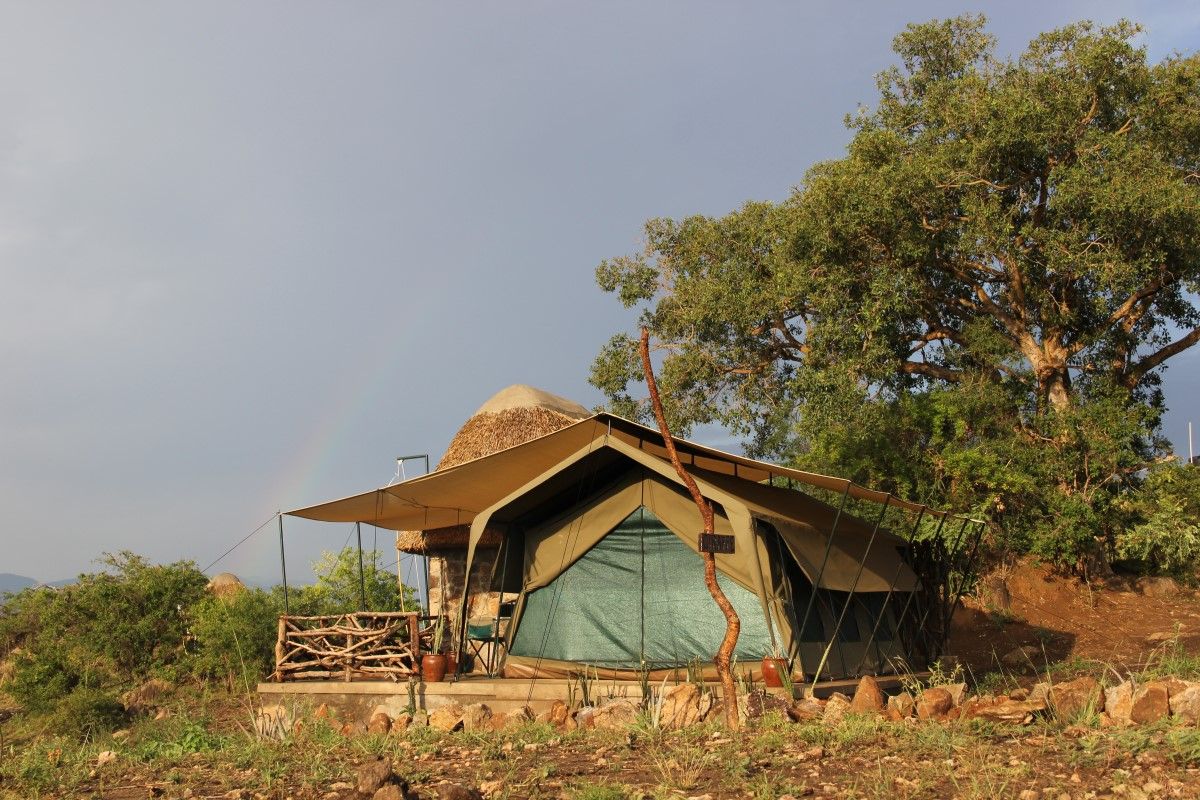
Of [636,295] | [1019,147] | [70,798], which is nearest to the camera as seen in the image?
[70,798]

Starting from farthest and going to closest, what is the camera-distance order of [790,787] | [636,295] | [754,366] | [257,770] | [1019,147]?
1. [636,295]
2. [754,366]
3. [1019,147]
4. [257,770]
5. [790,787]

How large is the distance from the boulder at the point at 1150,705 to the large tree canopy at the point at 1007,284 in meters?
10.4

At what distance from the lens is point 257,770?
250 inches

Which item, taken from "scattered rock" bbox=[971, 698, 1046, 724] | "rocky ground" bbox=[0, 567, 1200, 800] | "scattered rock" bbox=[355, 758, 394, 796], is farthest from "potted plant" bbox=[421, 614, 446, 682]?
"scattered rock" bbox=[971, 698, 1046, 724]

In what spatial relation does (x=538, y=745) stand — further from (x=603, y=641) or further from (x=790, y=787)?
(x=603, y=641)

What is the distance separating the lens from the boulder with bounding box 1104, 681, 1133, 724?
600 cm

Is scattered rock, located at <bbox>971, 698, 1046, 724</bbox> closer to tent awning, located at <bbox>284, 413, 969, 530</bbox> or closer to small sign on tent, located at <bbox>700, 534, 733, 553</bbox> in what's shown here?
small sign on tent, located at <bbox>700, 534, 733, 553</bbox>

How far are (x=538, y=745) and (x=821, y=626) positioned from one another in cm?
407

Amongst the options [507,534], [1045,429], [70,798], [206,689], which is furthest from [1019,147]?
[70,798]

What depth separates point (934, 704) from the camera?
264 inches

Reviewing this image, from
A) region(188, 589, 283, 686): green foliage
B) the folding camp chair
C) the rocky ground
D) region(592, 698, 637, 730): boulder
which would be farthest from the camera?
region(188, 589, 283, 686): green foliage

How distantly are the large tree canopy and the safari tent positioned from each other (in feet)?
19.5

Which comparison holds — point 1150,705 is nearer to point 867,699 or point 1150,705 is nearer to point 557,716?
point 867,699

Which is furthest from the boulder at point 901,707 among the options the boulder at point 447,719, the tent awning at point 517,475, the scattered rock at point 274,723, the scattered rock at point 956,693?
the scattered rock at point 274,723
